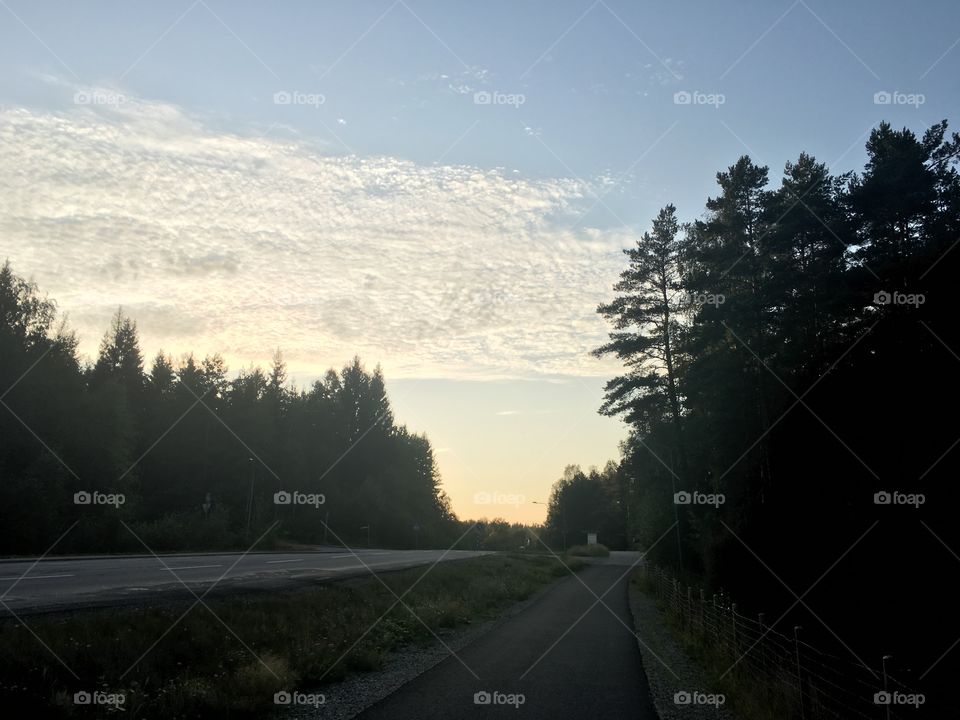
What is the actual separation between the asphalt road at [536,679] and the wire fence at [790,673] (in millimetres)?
1987

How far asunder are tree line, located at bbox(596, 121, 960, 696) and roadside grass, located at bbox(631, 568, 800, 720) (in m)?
7.33

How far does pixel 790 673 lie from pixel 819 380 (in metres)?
15.5

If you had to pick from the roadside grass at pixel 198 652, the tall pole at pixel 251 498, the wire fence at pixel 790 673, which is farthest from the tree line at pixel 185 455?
the wire fence at pixel 790 673

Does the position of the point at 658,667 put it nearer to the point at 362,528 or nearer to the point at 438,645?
the point at 438,645

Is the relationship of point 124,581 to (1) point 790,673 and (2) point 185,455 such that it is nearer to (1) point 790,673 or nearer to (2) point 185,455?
(1) point 790,673

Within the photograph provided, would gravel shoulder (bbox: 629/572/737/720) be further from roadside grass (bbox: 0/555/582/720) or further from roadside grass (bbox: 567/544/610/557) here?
roadside grass (bbox: 567/544/610/557)

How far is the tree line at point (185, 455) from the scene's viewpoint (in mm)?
39812

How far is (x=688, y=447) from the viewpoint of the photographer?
38.2 meters

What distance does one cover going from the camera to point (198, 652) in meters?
11.6

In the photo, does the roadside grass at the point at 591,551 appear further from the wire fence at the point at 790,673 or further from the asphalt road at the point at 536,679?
the asphalt road at the point at 536,679

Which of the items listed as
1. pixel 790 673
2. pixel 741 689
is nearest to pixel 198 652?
pixel 741 689

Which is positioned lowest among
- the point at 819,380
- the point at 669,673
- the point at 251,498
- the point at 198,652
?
the point at 669,673

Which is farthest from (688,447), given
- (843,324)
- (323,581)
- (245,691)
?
(245,691)

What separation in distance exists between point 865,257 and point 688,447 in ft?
46.1
